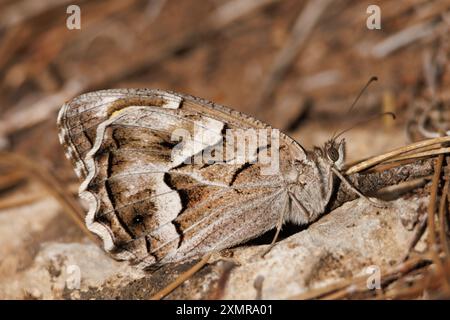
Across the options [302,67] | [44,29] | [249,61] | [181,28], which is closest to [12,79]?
[44,29]

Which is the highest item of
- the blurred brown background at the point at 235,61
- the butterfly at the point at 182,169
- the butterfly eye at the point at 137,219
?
the blurred brown background at the point at 235,61

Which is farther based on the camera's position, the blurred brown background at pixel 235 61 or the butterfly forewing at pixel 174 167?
the blurred brown background at pixel 235 61

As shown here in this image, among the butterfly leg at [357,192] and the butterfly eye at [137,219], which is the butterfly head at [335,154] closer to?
the butterfly leg at [357,192]

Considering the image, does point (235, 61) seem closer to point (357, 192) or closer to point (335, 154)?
point (335, 154)

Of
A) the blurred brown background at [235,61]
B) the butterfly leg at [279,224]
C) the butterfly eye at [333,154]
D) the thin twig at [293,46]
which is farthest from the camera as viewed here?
the thin twig at [293,46]

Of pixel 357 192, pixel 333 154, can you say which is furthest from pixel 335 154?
pixel 357 192

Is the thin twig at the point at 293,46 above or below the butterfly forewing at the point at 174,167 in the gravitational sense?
above

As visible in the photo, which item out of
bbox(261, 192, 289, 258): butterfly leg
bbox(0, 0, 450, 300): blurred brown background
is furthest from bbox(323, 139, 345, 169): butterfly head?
bbox(0, 0, 450, 300): blurred brown background

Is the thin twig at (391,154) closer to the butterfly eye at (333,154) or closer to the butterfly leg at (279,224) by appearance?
the butterfly eye at (333,154)

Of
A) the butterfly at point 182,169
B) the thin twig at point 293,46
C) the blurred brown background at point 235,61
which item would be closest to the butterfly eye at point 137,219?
the butterfly at point 182,169

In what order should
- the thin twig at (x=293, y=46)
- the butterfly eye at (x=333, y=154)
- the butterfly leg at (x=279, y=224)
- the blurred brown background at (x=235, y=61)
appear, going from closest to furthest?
1. the butterfly leg at (x=279, y=224)
2. the butterfly eye at (x=333, y=154)
3. the blurred brown background at (x=235, y=61)
4. the thin twig at (x=293, y=46)
